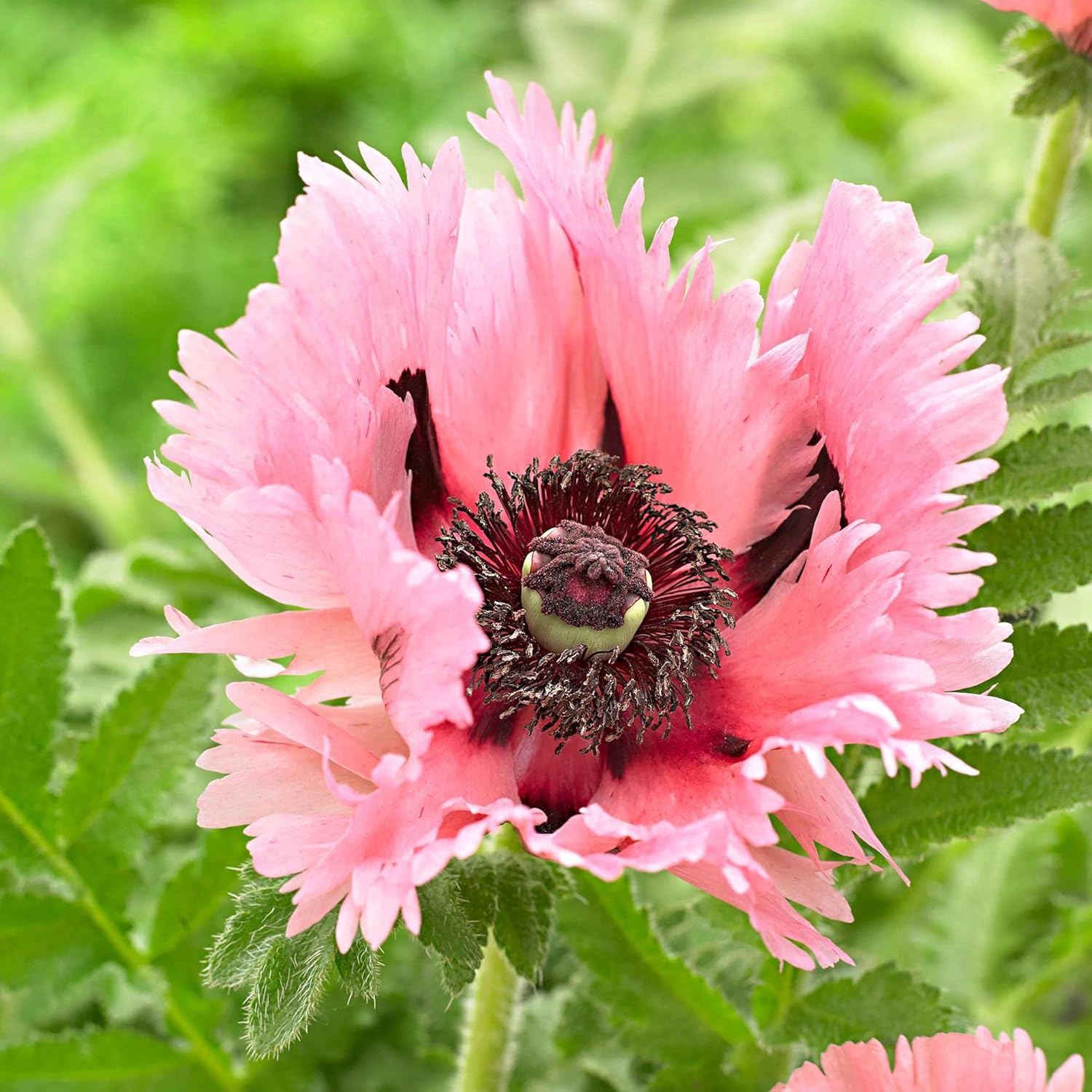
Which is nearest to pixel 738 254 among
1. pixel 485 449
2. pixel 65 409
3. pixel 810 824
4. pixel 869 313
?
pixel 485 449

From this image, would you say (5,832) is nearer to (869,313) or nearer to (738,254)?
(869,313)

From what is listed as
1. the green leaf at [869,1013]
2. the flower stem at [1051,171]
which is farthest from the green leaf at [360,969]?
the flower stem at [1051,171]

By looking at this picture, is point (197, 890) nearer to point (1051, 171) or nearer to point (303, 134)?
point (1051, 171)

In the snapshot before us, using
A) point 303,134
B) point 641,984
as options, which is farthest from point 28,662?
point 303,134

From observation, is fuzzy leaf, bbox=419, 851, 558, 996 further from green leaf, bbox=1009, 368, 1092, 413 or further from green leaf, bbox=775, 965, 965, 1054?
green leaf, bbox=1009, 368, 1092, 413

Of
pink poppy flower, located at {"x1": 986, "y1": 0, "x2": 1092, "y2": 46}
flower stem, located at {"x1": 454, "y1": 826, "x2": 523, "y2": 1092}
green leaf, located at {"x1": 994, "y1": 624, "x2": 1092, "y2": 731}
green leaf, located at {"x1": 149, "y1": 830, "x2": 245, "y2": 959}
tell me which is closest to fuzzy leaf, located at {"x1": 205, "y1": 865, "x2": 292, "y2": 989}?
flower stem, located at {"x1": 454, "y1": 826, "x2": 523, "y2": 1092}
